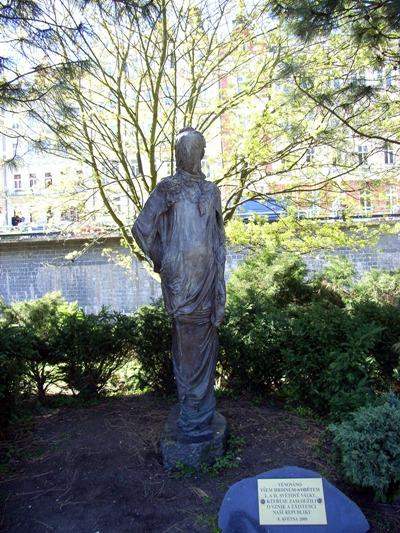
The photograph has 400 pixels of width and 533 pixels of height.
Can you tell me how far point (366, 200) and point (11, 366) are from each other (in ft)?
21.8

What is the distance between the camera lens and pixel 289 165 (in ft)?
22.4

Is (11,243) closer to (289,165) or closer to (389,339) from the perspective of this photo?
(289,165)

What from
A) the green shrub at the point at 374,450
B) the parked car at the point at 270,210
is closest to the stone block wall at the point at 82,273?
the parked car at the point at 270,210

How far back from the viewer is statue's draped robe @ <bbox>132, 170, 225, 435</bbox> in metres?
3.12

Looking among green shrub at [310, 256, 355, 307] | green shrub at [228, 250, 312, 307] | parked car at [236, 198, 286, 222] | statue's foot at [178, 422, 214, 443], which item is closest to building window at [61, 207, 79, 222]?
parked car at [236, 198, 286, 222]

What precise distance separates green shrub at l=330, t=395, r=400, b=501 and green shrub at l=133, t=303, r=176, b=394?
2.18 m

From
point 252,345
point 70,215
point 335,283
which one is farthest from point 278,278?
point 70,215

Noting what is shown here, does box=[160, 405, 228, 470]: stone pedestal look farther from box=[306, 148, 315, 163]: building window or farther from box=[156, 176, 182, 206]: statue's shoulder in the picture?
box=[306, 148, 315, 163]: building window

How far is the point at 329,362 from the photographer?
165 inches

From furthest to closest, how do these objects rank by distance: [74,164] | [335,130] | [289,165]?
[74,164] < [289,165] < [335,130]

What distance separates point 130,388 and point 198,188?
3046 mm

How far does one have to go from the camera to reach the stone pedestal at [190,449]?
127 inches

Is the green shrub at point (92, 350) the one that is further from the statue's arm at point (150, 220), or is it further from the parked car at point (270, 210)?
the parked car at point (270, 210)

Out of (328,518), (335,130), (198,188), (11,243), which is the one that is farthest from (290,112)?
(11,243)
